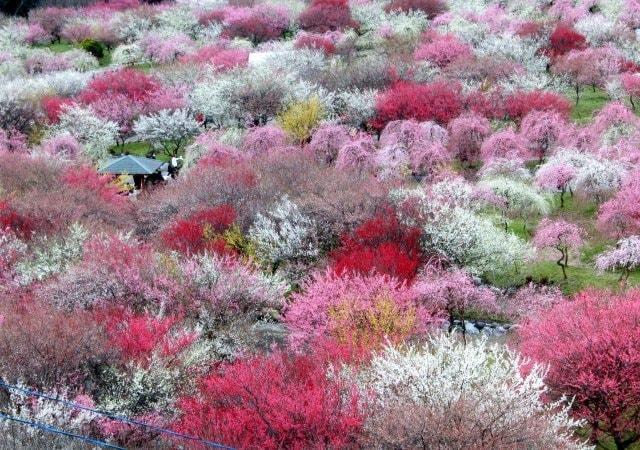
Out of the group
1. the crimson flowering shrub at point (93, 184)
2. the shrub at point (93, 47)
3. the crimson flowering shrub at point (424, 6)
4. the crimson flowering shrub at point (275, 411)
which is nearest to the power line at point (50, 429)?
the crimson flowering shrub at point (275, 411)

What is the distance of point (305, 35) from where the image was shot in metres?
62.1

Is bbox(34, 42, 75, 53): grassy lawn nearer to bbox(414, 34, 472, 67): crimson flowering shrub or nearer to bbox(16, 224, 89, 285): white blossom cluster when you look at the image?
bbox(414, 34, 472, 67): crimson flowering shrub

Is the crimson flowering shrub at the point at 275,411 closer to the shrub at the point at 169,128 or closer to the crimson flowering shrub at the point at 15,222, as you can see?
the crimson flowering shrub at the point at 15,222

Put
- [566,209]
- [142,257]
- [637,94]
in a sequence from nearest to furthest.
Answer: [142,257]
[566,209]
[637,94]

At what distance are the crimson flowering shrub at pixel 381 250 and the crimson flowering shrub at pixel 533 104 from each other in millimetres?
14362

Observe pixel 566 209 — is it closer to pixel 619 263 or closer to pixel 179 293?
pixel 619 263

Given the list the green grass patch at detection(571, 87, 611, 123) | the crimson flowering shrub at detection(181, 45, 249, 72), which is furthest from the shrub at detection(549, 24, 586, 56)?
the crimson flowering shrub at detection(181, 45, 249, 72)

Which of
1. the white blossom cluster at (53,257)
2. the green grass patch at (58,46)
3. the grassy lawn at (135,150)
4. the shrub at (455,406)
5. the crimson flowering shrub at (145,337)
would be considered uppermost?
the shrub at (455,406)

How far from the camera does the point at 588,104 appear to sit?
4425 centimetres

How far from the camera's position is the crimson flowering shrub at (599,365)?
679 inches

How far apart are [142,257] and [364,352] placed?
8.09 metres

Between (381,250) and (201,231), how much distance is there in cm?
632

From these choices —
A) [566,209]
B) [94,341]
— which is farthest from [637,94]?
[94,341]

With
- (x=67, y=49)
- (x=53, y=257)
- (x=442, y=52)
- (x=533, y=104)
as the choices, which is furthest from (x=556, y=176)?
(x=67, y=49)
